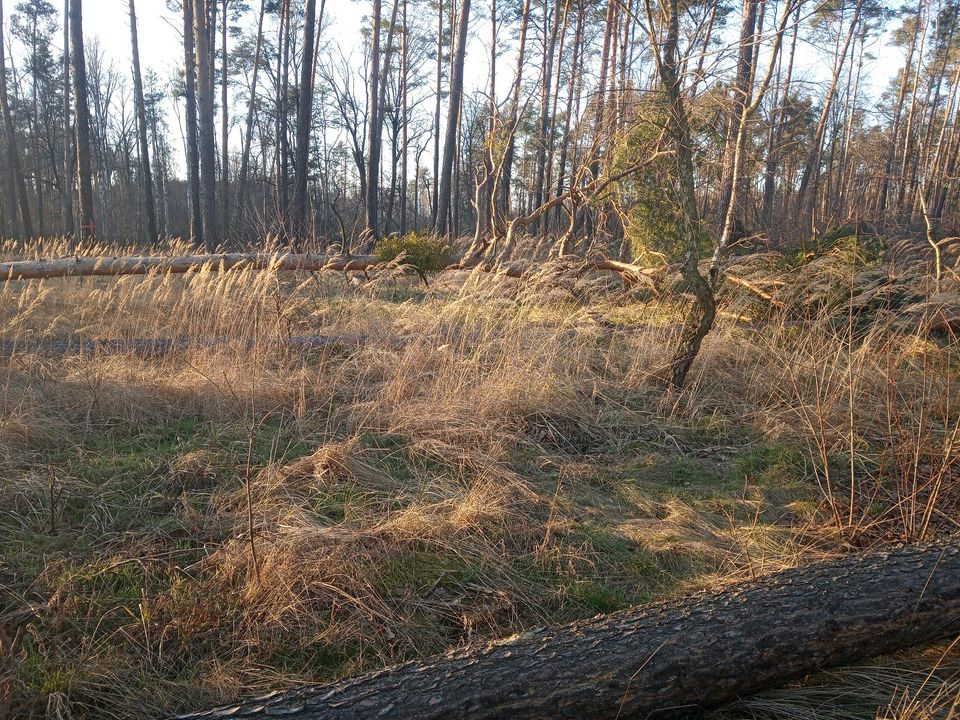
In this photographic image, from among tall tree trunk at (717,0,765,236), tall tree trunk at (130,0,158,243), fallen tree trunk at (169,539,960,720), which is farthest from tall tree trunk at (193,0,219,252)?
fallen tree trunk at (169,539,960,720)

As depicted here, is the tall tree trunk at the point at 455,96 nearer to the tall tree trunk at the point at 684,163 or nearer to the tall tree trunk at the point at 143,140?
the tall tree trunk at the point at 143,140

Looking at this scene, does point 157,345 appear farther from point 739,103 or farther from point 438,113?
point 438,113

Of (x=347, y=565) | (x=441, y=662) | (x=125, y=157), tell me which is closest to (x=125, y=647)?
(x=347, y=565)

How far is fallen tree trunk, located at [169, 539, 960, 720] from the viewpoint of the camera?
179 cm

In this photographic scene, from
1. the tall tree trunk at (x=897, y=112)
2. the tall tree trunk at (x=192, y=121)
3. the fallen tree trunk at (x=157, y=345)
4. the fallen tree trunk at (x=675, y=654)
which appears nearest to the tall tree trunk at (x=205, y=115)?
the tall tree trunk at (x=192, y=121)

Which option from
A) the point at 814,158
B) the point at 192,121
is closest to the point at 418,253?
the point at 192,121

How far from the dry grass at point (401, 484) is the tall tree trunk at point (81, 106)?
10074mm

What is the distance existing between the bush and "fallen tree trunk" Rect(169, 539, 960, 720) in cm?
693

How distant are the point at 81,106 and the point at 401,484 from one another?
48.4 feet

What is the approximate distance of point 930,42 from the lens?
26.2 metres

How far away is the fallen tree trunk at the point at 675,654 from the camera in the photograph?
1.79 m

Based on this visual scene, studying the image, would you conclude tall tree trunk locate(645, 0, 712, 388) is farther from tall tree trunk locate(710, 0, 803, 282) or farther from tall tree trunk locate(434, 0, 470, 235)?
tall tree trunk locate(434, 0, 470, 235)

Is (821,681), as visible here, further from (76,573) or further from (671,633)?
(76,573)

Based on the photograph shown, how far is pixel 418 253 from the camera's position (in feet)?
29.0
